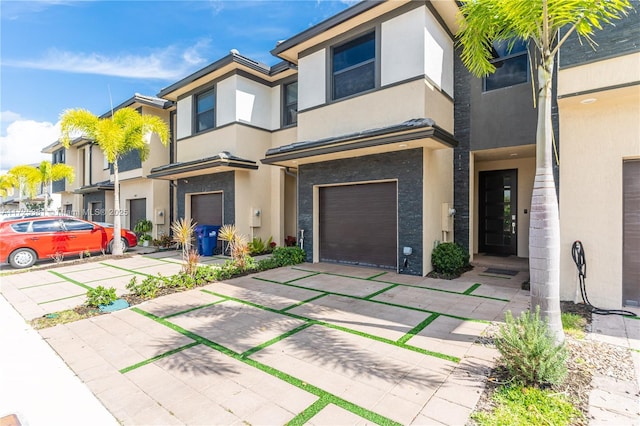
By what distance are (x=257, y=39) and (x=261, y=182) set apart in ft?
17.6

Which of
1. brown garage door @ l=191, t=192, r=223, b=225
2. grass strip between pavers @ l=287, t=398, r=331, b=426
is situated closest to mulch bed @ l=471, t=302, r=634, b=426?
grass strip between pavers @ l=287, t=398, r=331, b=426

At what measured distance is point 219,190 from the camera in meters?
12.6

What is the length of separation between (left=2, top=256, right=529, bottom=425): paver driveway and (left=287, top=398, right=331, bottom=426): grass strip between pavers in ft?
0.04

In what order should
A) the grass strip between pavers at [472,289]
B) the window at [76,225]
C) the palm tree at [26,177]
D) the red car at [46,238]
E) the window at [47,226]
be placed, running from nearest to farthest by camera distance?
1. the grass strip between pavers at [472,289]
2. the red car at [46,238]
3. the window at [47,226]
4. the window at [76,225]
5. the palm tree at [26,177]

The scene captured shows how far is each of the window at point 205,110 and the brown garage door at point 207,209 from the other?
2.94m

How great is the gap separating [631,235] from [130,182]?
1989cm

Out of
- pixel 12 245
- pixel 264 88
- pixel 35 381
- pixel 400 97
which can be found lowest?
pixel 35 381

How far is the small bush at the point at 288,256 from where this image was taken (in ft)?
30.8

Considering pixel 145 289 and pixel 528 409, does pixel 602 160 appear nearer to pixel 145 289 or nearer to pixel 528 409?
pixel 528 409

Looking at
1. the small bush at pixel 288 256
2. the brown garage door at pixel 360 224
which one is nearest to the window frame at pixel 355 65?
the brown garage door at pixel 360 224

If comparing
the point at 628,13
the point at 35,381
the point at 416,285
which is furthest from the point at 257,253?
the point at 628,13

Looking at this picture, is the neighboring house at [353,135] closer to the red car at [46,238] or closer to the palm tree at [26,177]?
the red car at [46,238]

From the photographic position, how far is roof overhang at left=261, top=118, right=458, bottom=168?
693 centimetres

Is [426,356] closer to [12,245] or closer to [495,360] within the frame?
[495,360]
